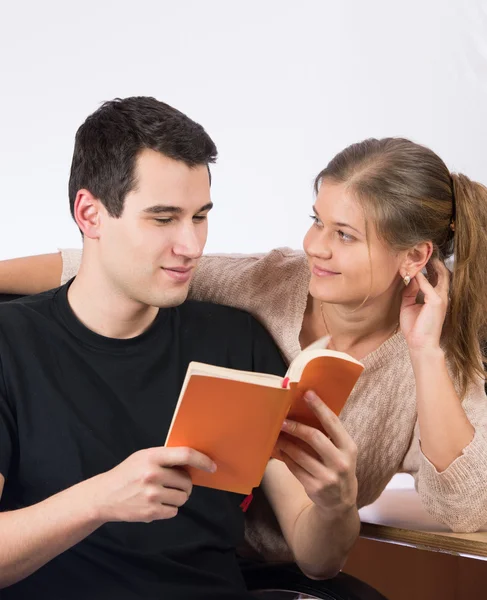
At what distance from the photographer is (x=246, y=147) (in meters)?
3.51

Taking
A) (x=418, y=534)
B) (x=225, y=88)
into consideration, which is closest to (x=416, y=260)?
(x=418, y=534)

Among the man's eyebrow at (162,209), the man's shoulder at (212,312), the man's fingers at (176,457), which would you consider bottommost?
the man's fingers at (176,457)

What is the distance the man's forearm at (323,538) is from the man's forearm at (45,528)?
45 cm

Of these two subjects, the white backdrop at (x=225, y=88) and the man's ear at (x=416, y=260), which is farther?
the white backdrop at (x=225, y=88)

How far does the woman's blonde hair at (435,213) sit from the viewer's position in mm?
1879

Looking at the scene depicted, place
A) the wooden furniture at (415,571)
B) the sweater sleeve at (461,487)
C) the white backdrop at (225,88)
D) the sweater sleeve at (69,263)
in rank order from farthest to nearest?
the white backdrop at (225,88)
the wooden furniture at (415,571)
the sweater sleeve at (69,263)
the sweater sleeve at (461,487)

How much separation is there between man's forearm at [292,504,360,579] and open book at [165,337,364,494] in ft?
0.96

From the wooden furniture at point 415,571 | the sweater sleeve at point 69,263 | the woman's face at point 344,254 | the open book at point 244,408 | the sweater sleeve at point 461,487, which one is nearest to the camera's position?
the open book at point 244,408

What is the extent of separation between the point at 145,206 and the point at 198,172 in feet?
0.38

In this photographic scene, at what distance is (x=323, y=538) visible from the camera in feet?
5.42

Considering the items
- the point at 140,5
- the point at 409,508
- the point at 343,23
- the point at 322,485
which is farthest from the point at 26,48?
the point at 322,485

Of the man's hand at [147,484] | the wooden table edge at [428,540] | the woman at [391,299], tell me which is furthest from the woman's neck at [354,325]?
the man's hand at [147,484]

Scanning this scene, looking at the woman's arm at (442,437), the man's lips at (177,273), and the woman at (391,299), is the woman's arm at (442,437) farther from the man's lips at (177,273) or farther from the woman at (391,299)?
the man's lips at (177,273)

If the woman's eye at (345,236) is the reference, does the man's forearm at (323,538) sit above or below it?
below
